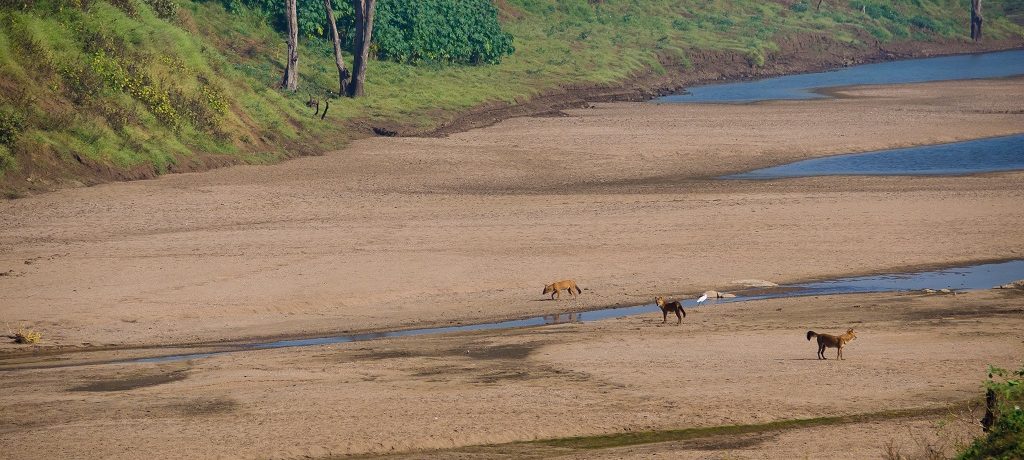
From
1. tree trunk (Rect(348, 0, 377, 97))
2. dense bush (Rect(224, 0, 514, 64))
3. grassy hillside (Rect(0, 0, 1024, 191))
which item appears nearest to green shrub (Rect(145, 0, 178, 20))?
grassy hillside (Rect(0, 0, 1024, 191))

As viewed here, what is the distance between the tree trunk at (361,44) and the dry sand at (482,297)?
6451 mm

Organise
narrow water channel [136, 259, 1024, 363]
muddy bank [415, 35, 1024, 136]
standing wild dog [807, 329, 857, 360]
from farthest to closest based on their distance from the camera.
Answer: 1. muddy bank [415, 35, 1024, 136]
2. narrow water channel [136, 259, 1024, 363]
3. standing wild dog [807, 329, 857, 360]

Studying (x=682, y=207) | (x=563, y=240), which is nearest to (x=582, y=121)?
(x=682, y=207)

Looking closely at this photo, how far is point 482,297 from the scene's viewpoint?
22953mm

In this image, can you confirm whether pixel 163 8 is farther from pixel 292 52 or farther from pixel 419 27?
pixel 419 27

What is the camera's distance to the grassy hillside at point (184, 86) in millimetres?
32500

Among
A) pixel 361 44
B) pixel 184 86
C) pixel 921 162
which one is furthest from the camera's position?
pixel 361 44

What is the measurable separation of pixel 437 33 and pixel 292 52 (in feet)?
41.0

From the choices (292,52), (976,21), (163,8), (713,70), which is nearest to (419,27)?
(292,52)

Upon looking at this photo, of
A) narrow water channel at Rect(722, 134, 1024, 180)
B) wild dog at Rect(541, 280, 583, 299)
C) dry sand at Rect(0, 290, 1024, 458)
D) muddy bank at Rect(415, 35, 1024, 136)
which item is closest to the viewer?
dry sand at Rect(0, 290, 1024, 458)

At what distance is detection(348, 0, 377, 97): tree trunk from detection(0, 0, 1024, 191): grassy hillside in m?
0.92

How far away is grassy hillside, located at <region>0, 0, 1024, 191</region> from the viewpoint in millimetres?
32500

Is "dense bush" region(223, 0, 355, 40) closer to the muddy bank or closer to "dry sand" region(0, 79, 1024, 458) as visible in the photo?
the muddy bank

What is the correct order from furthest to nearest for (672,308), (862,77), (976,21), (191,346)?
(976,21), (862,77), (672,308), (191,346)
